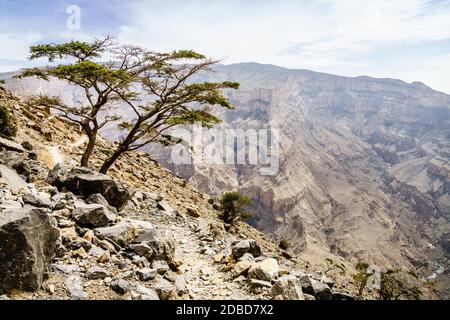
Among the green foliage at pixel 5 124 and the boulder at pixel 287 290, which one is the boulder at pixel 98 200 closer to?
the boulder at pixel 287 290

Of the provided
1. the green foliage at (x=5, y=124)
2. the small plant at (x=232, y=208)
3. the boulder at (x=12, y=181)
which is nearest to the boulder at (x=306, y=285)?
the boulder at (x=12, y=181)

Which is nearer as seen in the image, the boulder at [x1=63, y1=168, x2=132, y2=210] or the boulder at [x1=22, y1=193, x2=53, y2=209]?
the boulder at [x1=22, y1=193, x2=53, y2=209]

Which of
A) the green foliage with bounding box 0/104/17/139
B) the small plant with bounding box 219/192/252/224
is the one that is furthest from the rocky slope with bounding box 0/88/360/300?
the small plant with bounding box 219/192/252/224

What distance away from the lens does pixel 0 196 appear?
8039mm

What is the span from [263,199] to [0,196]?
185229 millimetres

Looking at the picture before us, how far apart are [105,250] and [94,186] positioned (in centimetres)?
421

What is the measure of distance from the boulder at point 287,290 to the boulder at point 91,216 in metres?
4.77

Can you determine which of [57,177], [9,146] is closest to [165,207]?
[57,177]

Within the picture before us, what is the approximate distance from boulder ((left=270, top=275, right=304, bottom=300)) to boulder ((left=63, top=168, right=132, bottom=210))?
6.71m

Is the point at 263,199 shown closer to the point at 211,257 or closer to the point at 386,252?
the point at 386,252

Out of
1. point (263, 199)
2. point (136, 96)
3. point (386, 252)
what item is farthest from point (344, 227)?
point (136, 96)

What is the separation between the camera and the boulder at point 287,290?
8.40m

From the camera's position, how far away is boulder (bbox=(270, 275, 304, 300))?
840 cm

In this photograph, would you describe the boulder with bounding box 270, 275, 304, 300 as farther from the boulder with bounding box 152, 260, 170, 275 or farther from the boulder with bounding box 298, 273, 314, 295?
the boulder with bounding box 152, 260, 170, 275
